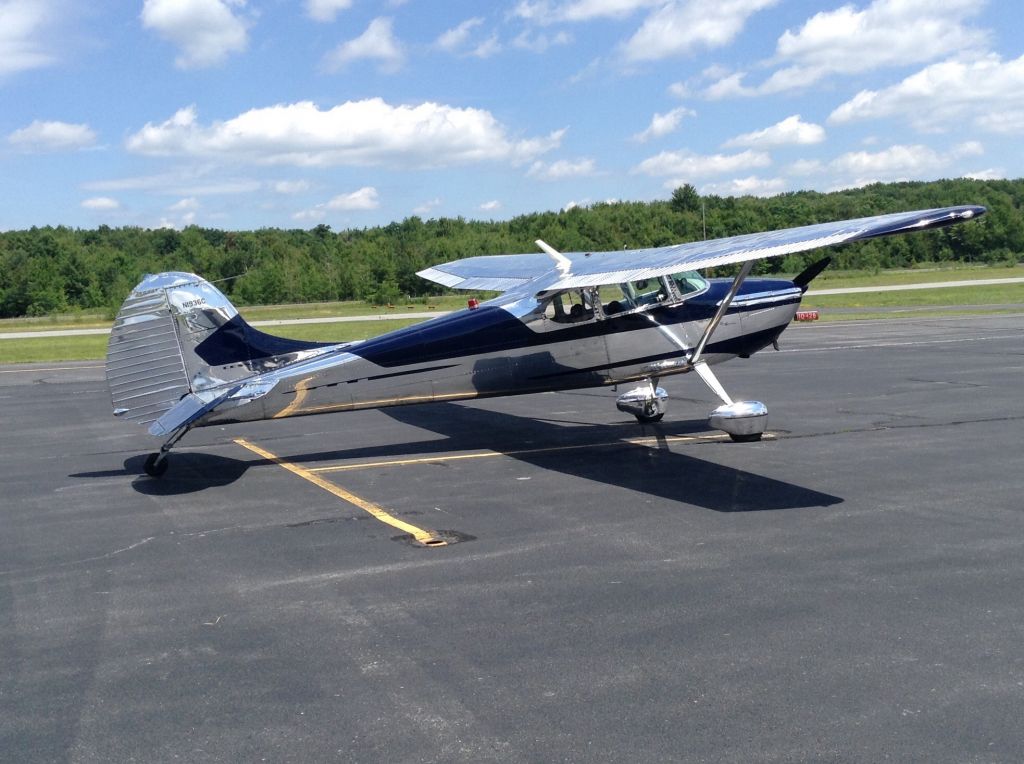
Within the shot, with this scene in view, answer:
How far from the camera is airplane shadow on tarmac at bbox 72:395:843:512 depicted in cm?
889

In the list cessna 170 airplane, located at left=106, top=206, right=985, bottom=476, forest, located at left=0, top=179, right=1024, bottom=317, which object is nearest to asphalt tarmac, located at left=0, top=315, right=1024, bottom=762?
cessna 170 airplane, located at left=106, top=206, right=985, bottom=476

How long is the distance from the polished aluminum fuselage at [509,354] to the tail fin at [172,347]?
0.23 metres

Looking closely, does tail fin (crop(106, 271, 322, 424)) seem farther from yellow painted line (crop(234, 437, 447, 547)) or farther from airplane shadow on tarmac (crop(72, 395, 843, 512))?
yellow painted line (crop(234, 437, 447, 547))

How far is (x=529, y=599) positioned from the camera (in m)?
6.12

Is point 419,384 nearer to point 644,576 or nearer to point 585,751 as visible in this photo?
point 644,576

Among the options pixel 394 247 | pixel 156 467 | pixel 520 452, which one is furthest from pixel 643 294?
pixel 394 247

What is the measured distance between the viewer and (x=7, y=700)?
4.80 m

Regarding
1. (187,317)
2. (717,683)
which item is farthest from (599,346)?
(717,683)

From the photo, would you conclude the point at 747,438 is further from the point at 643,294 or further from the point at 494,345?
the point at 494,345

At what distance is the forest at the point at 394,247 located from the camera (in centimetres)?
6800

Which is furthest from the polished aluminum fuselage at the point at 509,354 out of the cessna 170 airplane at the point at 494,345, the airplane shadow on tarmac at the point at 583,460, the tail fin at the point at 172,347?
the airplane shadow on tarmac at the point at 583,460

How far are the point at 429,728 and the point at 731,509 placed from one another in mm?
4598

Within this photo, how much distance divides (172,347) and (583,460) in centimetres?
478

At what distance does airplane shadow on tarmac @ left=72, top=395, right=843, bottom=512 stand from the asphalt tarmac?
0.06 m
